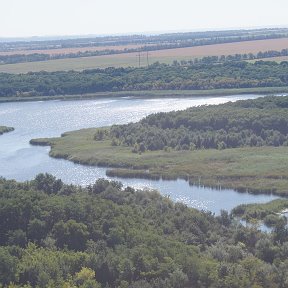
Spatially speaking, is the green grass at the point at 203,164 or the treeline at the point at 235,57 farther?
the treeline at the point at 235,57

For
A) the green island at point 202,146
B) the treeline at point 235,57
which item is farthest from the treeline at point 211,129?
the treeline at point 235,57

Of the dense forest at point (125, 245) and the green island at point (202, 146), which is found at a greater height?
the dense forest at point (125, 245)

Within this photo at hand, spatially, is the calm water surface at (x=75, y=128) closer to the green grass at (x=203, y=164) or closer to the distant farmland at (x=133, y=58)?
the green grass at (x=203, y=164)

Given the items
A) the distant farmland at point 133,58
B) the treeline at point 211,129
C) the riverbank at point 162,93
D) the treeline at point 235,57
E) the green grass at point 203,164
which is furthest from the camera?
the distant farmland at point 133,58

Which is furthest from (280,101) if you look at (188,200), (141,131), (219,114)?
(188,200)

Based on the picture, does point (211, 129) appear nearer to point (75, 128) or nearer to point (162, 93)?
point (75, 128)

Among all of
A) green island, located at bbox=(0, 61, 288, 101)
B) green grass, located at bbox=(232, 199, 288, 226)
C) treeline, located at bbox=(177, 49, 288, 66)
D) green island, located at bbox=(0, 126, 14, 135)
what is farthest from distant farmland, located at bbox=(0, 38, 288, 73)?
green grass, located at bbox=(232, 199, 288, 226)

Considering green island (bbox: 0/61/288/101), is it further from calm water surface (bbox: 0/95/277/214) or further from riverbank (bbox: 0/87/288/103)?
calm water surface (bbox: 0/95/277/214)
